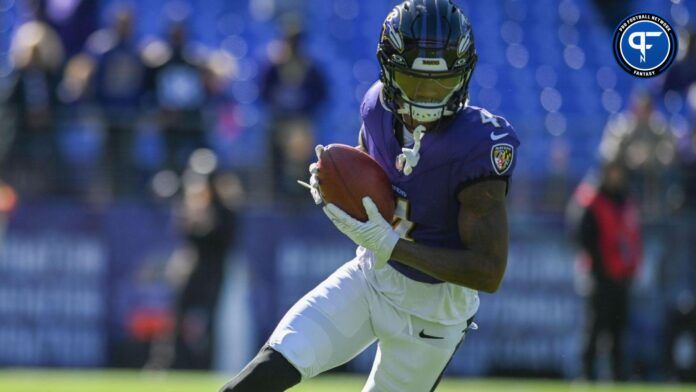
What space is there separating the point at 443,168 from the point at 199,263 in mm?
6090

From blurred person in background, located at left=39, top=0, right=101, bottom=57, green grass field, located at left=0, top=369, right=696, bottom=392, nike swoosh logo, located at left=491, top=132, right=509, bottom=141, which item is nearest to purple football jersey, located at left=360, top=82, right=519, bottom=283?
nike swoosh logo, located at left=491, top=132, right=509, bottom=141

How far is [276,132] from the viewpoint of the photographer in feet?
35.3

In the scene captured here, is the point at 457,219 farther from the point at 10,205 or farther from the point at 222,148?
the point at 10,205

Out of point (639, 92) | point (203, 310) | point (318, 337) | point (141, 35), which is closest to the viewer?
point (318, 337)

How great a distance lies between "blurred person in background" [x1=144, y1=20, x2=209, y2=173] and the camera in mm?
10688

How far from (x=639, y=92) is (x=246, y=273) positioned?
4221mm

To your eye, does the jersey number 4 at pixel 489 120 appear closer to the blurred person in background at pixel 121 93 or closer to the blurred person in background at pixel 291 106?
the blurred person in background at pixel 291 106

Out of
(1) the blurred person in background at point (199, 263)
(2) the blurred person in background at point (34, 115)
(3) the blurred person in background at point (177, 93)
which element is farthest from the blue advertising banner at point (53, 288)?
(3) the blurred person in background at point (177, 93)

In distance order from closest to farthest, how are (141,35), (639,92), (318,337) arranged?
(318,337) < (639,92) < (141,35)

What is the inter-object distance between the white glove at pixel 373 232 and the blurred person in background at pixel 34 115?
6561mm

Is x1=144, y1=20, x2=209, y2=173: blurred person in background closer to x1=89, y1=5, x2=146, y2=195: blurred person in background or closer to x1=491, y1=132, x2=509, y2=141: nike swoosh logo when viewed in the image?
x1=89, y1=5, x2=146, y2=195: blurred person in background

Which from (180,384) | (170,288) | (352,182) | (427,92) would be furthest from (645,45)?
(170,288)

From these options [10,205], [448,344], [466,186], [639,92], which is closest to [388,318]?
[448,344]

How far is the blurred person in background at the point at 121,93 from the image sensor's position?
34.9 feet
